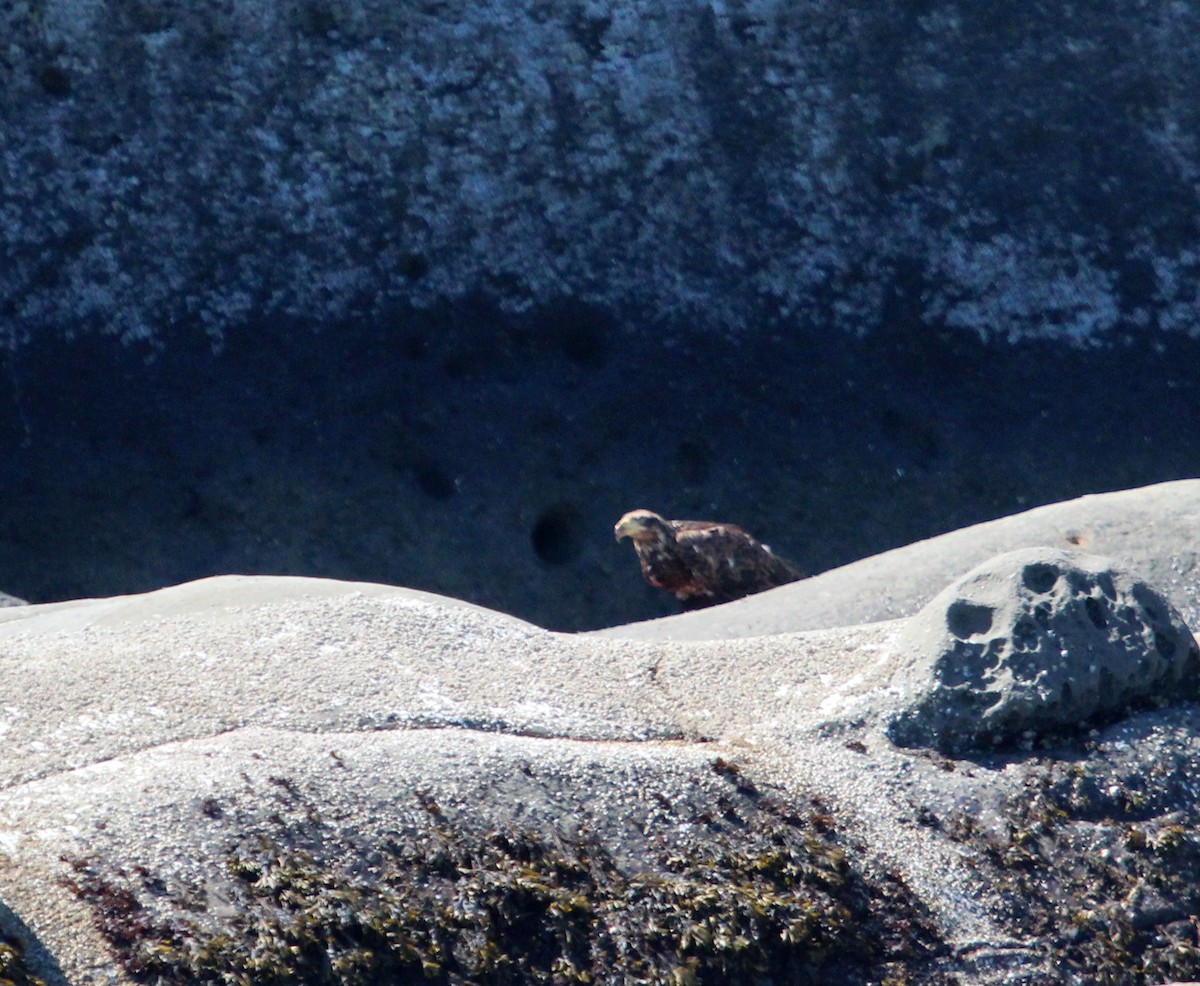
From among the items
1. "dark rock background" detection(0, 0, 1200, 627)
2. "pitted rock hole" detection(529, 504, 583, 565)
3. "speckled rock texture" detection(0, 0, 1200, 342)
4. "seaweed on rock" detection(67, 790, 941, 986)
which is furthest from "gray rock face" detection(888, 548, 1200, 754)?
"speckled rock texture" detection(0, 0, 1200, 342)

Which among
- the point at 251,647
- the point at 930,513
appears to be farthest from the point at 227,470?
the point at 251,647

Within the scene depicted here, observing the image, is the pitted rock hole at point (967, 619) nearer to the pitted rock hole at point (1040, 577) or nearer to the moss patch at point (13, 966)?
the pitted rock hole at point (1040, 577)

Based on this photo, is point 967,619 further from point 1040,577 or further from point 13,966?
point 13,966

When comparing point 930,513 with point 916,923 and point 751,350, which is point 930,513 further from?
point 916,923

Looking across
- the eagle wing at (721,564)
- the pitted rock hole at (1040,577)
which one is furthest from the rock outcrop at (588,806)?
the eagle wing at (721,564)

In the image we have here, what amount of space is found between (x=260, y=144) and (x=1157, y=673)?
967 centimetres

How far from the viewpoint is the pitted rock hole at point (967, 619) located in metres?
4.88

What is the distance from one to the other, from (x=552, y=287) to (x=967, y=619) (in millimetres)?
8190

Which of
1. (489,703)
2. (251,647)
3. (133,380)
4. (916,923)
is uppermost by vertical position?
(133,380)

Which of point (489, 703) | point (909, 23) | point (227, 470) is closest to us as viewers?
point (489, 703)

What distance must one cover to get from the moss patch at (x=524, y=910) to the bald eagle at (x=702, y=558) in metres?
5.61

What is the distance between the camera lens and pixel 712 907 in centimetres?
398

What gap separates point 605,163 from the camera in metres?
13.0

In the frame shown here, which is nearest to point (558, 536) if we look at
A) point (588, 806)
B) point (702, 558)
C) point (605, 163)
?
point (702, 558)
